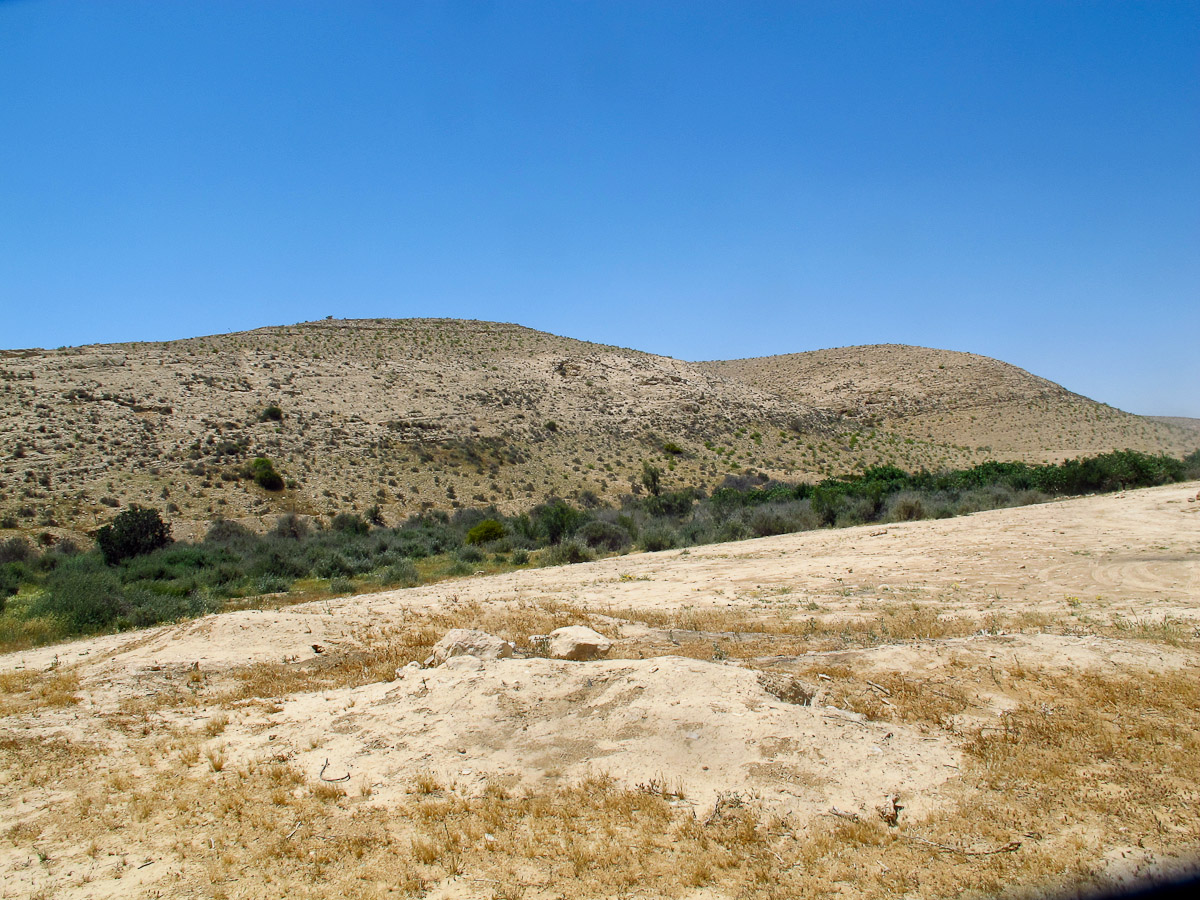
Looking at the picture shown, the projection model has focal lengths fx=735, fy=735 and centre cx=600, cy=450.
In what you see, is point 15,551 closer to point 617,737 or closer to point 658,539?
point 658,539

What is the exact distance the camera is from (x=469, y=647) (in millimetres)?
9328

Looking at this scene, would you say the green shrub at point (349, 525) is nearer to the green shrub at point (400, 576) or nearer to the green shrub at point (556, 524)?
the green shrub at point (556, 524)

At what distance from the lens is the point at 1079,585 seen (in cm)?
1272

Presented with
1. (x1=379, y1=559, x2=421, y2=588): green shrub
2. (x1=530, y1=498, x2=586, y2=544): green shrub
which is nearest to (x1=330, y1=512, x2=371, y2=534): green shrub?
(x1=530, y1=498, x2=586, y2=544): green shrub

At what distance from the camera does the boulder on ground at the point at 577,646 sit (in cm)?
945

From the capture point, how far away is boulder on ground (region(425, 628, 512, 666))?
362 inches

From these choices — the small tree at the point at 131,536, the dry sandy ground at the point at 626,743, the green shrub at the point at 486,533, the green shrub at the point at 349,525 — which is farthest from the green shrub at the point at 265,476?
the dry sandy ground at the point at 626,743

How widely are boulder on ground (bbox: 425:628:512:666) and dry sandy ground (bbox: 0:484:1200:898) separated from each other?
18.8 inches

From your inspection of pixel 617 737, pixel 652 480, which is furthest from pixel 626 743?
pixel 652 480

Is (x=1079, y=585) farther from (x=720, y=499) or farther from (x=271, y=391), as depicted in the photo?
(x=271, y=391)

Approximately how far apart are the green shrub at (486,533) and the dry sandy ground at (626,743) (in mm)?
15293

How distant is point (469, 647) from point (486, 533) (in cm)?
1916

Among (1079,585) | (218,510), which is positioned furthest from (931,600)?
(218,510)

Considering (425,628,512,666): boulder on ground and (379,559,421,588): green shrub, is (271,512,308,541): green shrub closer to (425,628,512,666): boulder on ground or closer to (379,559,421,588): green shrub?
(379,559,421,588): green shrub
